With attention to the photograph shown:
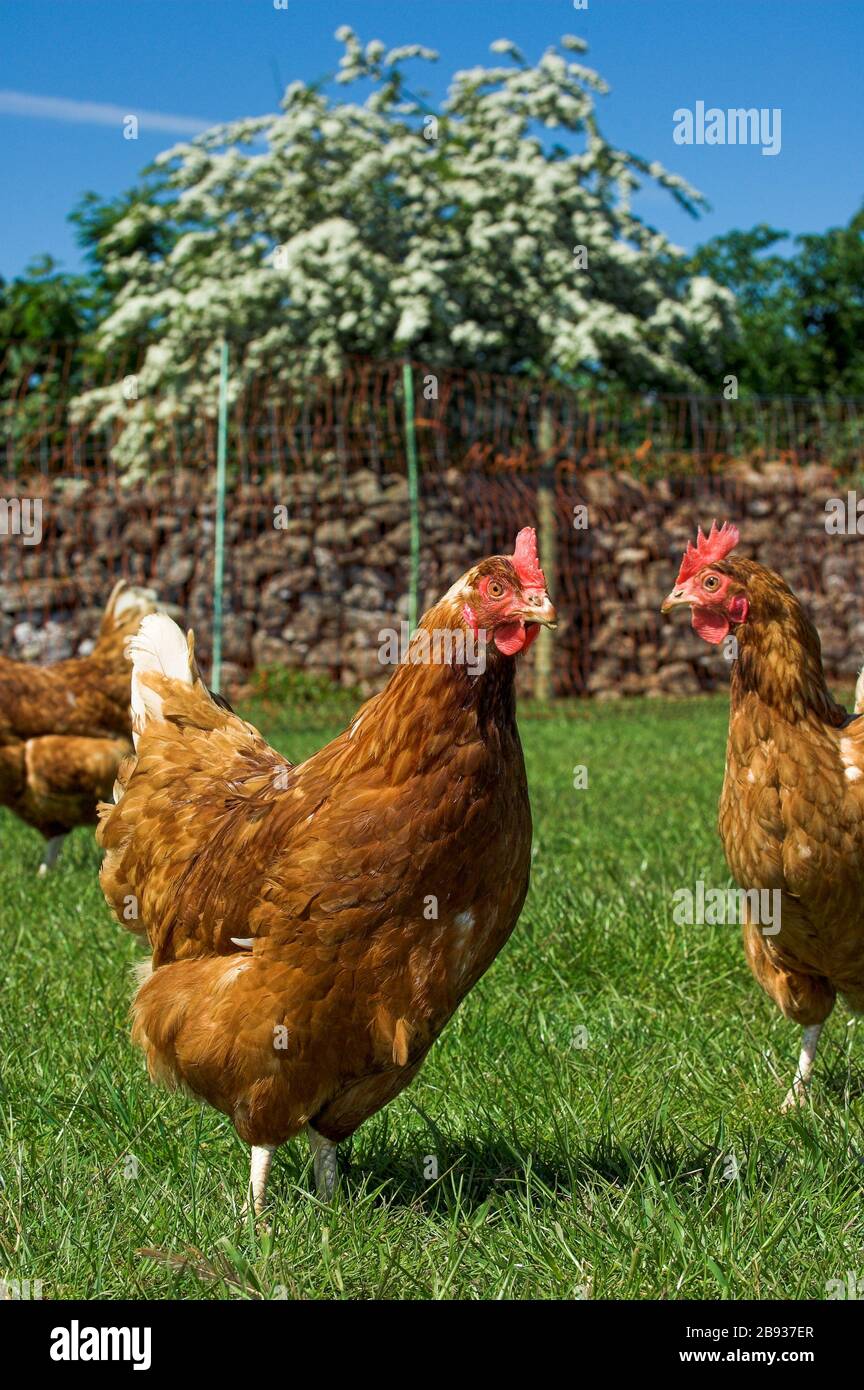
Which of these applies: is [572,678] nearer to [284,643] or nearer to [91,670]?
[284,643]

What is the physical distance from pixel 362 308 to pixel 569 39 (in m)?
4.78

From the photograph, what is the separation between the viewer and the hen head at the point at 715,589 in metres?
3.30

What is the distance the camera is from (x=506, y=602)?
2.42m

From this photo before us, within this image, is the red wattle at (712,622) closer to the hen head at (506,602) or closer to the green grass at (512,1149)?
the hen head at (506,602)

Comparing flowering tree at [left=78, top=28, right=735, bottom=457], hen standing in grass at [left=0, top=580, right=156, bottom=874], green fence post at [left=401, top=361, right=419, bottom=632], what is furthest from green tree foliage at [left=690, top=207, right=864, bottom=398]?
hen standing in grass at [left=0, top=580, right=156, bottom=874]

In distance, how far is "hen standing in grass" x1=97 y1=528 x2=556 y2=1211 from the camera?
7.98ft

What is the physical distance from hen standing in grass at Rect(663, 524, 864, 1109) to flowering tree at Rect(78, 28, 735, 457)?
11255 millimetres

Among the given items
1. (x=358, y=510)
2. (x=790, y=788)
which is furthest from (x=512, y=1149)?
(x=358, y=510)

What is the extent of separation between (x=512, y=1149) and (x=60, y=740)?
151 inches

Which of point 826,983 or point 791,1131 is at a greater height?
point 826,983

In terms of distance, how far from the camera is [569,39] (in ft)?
53.4

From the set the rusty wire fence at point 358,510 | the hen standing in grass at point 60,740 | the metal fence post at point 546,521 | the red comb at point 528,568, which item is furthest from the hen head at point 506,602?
the metal fence post at point 546,521

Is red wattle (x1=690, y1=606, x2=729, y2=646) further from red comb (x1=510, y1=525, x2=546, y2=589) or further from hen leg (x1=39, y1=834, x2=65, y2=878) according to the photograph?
hen leg (x1=39, y1=834, x2=65, y2=878)
